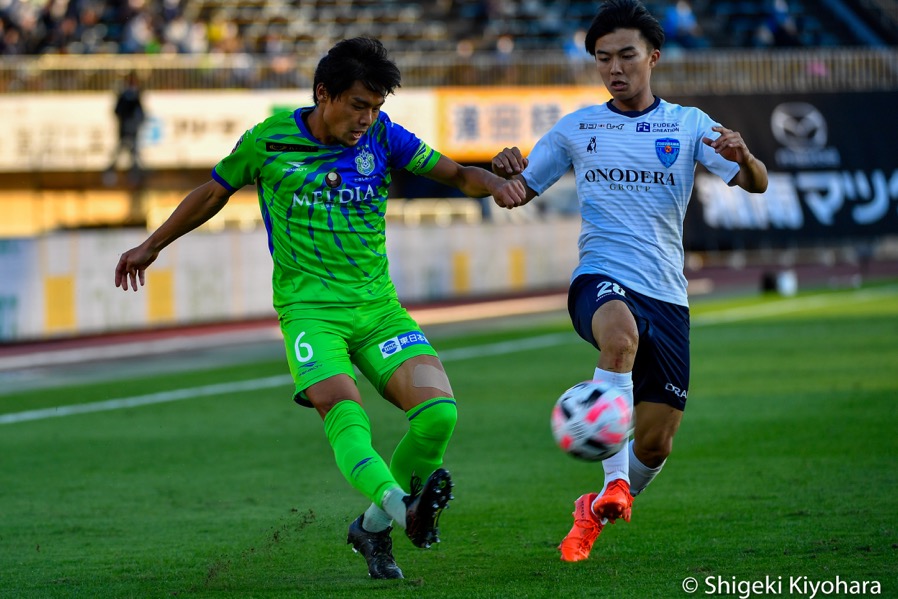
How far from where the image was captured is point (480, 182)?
6547 millimetres

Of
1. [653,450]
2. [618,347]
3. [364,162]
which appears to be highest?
[364,162]

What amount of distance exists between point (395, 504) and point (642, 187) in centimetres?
198

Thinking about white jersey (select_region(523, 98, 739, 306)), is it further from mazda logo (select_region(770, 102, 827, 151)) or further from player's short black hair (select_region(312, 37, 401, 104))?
mazda logo (select_region(770, 102, 827, 151))

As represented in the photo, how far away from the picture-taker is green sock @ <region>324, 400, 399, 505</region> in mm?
5844

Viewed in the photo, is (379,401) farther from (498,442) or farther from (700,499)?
(700,499)

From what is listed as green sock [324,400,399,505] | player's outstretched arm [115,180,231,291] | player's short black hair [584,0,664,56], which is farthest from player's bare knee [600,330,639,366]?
player's outstretched arm [115,180,231,291]

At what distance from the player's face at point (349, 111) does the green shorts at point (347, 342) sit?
716 millimetres

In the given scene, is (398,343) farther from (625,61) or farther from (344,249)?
(625,61)

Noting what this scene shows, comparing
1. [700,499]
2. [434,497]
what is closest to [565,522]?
[700,499]

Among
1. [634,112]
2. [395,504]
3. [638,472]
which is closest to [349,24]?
[634,112]

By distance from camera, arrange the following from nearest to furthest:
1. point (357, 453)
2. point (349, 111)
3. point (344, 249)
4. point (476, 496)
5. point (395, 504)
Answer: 1. point (395, 504)
2. point (357, 453)
3. point (349, 111)
4. point (344, 249)
5. point (476, 496)

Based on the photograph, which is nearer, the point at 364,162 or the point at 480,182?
the point at 364,162

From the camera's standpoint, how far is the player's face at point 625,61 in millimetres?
6770

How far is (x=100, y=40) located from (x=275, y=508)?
23568mm
